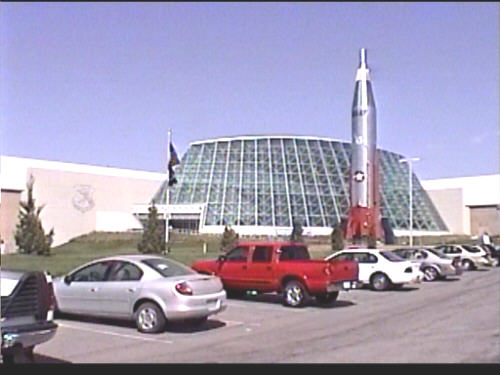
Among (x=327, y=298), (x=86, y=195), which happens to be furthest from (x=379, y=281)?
(x=86, y=195)

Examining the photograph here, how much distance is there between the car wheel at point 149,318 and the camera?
1233cm

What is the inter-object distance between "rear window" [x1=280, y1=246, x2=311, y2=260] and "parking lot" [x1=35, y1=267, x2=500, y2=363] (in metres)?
1.24

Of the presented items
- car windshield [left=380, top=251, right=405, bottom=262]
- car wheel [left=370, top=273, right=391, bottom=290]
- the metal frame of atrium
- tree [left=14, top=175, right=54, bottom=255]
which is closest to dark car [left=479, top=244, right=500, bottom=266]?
car windshield [left=380, top=251, right=405, bottom=262]

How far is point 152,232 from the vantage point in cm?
3269

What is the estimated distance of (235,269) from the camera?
17.8 m

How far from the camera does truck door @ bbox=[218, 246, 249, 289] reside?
17.6m

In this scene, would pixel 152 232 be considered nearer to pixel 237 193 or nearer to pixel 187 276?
pixel 187 276

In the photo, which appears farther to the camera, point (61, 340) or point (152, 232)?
point (152, 232)

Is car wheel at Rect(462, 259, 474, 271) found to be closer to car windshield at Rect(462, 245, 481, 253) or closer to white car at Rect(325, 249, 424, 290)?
car windshield at Rect(462, 245, 481, 253)

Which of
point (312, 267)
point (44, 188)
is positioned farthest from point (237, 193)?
point (312, 267)

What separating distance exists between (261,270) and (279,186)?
2010 inches

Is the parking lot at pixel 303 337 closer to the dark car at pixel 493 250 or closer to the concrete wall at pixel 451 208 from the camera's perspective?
the dark car at pixel 493 250

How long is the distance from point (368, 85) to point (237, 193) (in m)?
16.3

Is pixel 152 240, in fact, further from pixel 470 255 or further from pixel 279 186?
pixel 279 186
